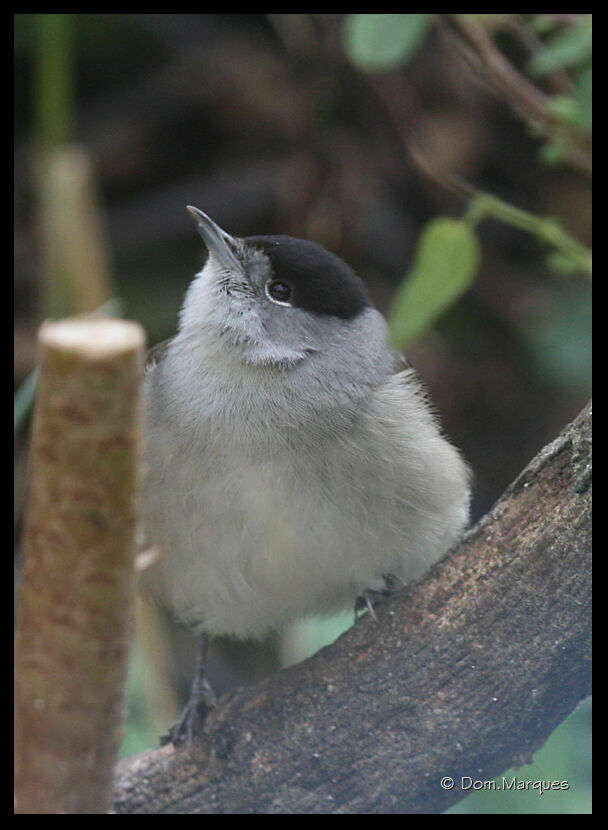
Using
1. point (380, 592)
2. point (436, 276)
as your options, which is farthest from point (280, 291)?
A: point (380, 592)

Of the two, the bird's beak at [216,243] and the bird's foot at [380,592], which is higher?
the bird's beak at [216,243]

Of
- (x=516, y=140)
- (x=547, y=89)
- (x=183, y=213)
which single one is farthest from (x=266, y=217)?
(x=547, y=89)

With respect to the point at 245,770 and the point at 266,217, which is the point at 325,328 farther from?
the point at 266,217

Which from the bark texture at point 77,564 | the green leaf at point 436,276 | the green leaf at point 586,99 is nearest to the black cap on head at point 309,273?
the green leaf at point 436,276

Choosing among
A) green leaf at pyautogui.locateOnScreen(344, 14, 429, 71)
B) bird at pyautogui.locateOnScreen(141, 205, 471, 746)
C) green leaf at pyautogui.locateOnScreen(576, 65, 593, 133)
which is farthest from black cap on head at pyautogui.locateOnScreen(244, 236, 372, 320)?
green leaf at pyautogui.locateOnScreen(576, 65, 593, 133)

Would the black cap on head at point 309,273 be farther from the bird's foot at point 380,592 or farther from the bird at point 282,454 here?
the bird's foot at point 380,592

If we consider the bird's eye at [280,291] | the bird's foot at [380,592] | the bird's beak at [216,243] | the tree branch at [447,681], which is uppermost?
the bird's beak at [216,243]
